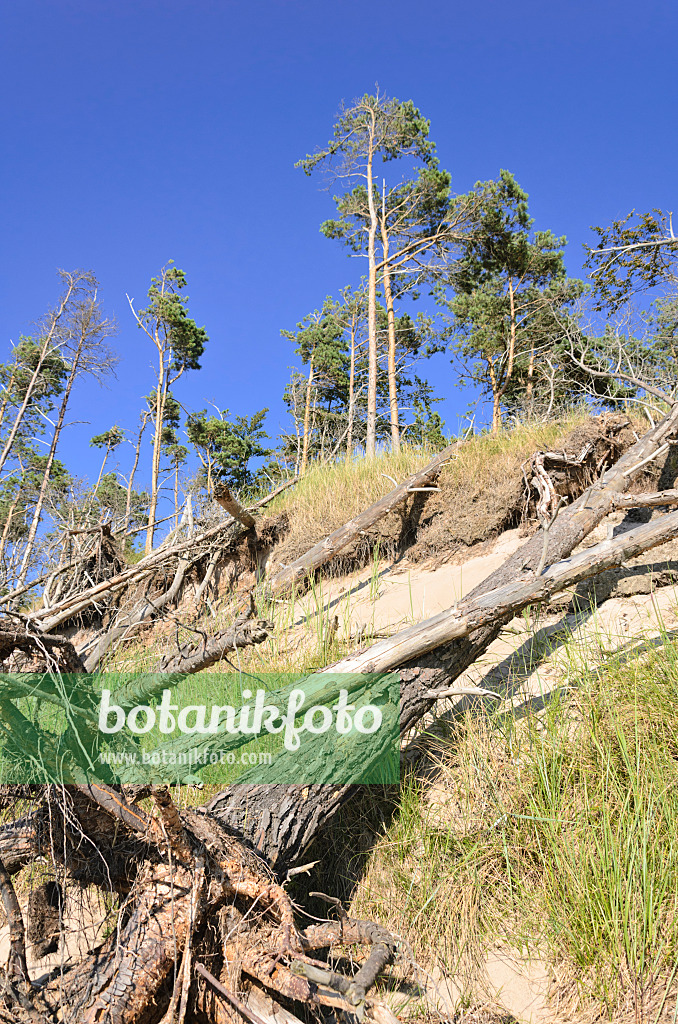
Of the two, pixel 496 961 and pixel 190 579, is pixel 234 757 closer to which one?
pixel 496 961

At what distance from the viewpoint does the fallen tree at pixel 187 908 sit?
6.77 ft

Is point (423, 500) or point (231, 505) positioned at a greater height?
point (423, 500)

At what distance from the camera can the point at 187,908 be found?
2197 millimetres

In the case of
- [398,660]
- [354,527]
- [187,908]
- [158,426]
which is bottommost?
[187,908]

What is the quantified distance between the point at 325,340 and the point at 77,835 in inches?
861

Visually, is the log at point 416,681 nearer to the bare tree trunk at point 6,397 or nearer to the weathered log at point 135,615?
the weathered log at point 135,615

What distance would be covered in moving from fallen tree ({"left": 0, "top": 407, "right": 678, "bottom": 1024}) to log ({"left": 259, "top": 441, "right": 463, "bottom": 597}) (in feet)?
13.1

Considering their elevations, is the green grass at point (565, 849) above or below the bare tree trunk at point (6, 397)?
below

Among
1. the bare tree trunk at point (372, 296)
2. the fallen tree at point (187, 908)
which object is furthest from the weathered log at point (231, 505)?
the bare tree trunk at point (372, 296)

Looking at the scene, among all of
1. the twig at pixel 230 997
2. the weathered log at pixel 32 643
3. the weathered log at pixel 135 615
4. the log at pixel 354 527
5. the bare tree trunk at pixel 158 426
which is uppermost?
the bare tree trunk at pixel 158 426

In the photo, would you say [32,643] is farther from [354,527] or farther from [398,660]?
[354,527]

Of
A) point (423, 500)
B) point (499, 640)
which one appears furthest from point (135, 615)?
point (499, 640)

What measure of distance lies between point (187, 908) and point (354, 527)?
5052 mm
